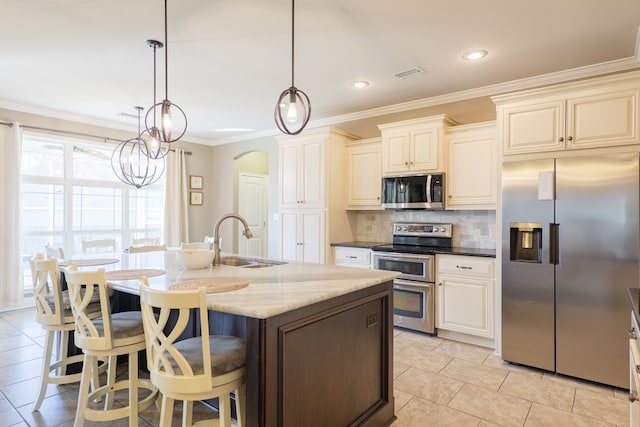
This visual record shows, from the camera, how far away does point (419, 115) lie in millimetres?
4309

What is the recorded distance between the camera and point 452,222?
13.5 ft

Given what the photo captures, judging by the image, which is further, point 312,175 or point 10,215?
point 312,175

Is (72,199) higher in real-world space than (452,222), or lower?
higher

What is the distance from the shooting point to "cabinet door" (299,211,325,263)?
4.43 metres

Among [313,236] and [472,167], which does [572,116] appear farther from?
[313,236]

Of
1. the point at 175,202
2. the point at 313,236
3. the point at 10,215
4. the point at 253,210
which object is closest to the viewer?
the point at 10,215

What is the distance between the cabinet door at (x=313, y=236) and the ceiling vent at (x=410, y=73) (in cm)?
178

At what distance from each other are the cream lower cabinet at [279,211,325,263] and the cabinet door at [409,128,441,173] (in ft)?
4.11

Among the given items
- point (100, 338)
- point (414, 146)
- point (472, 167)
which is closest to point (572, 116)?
point (472, 167)

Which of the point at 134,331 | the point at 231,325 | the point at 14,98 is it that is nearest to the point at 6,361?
the point at 134,331

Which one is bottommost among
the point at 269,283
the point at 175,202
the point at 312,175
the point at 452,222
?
the point at 269,283

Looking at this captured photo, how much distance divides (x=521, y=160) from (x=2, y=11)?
397 cm

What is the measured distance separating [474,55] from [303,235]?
270 centimetres

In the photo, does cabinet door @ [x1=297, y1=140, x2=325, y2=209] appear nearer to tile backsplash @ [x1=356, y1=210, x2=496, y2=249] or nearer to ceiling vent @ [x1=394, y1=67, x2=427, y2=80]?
tile backsplash @ [x1=356, y1=210, x2=496, y2=249]
